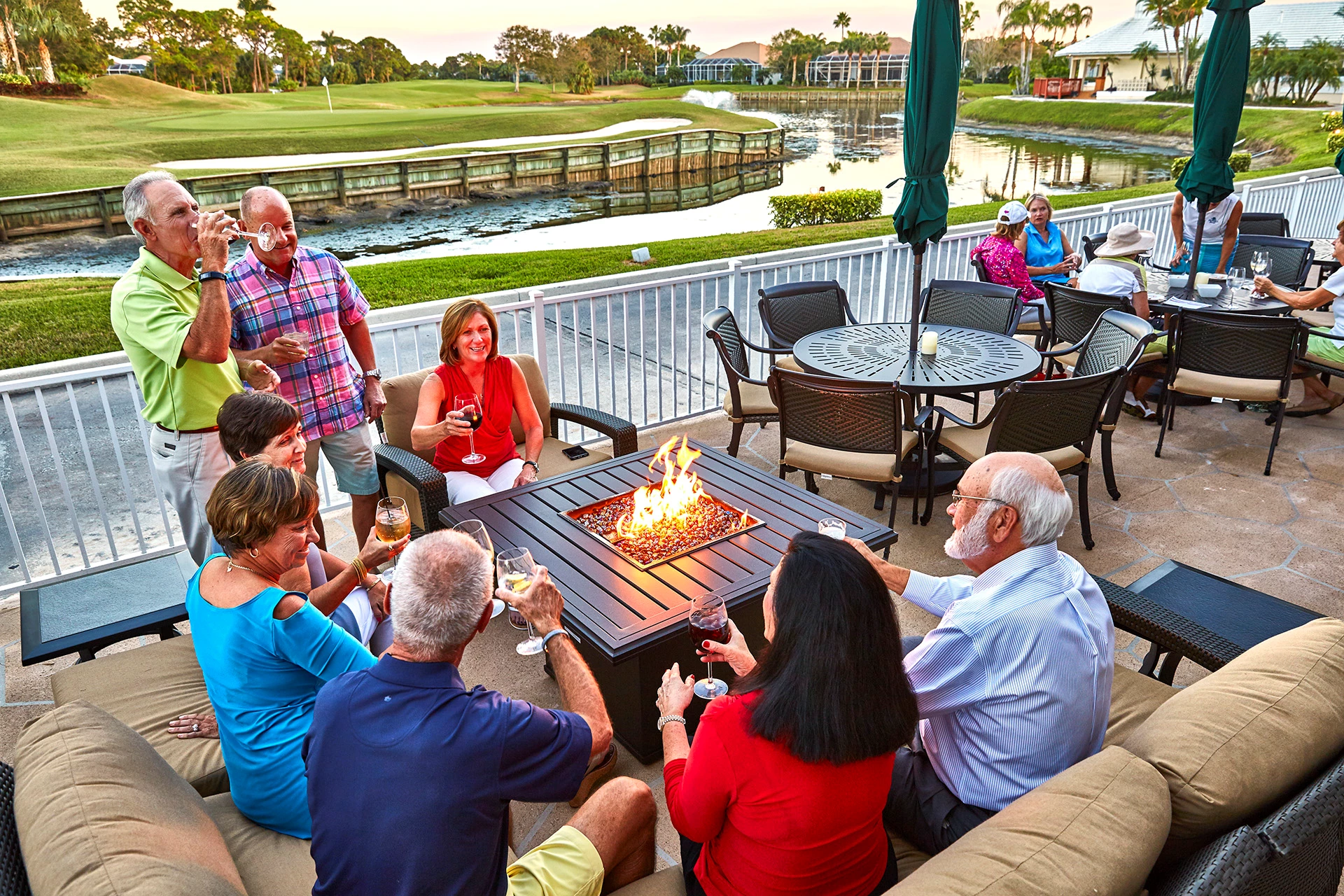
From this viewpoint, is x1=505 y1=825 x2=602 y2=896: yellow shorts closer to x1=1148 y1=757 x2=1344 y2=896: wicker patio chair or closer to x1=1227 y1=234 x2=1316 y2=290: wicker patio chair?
x1=1148 y1=757 x2=1344 y2=896: wicker patio chair

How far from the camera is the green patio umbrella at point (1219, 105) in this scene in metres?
5.46

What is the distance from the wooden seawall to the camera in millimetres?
17922

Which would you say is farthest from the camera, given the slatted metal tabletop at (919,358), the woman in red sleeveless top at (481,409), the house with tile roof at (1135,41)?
the house with tile roof at (1135,41)

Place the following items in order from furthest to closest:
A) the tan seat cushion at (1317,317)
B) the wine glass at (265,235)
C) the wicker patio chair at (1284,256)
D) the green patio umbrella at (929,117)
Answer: the wicker patio chair at (1284,256)
the tan seat cushion at (1317,317)
the green patio umbrella at (929,117)
the wine glass at (265,235)

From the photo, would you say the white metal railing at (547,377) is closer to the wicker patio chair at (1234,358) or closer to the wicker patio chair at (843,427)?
the wicker patio chair at (843,427)

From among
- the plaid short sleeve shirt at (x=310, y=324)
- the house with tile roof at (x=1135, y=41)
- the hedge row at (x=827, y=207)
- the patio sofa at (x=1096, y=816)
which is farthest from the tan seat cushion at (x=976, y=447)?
the house with tile roof at (x=1135, y=41)

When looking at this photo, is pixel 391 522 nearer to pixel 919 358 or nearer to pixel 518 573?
pixel 518 573

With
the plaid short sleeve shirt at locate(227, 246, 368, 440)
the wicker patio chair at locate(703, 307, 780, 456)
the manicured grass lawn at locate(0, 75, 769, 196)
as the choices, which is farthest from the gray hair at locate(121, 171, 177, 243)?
the manicured grass lawn at locate(0, 75, 769, 196)

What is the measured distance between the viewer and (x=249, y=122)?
22.1 metres

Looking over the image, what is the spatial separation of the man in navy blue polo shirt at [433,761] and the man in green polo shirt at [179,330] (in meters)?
1.85

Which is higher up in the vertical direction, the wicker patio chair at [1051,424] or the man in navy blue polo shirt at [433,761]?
the man in navy blue polo shirt at [433,761]

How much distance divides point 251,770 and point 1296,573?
4.50 m

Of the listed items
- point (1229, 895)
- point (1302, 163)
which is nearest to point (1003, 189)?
point (1302, 163)

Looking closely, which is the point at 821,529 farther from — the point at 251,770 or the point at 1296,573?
the point at 1296,573
